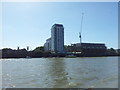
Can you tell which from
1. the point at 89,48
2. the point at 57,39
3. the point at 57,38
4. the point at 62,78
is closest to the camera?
the point at 62,78

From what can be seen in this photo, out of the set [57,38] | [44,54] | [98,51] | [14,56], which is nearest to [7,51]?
[14,56]

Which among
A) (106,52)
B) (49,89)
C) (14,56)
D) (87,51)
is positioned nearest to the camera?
(49,89)

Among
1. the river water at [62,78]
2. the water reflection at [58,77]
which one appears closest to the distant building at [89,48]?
the river water at [62,78]

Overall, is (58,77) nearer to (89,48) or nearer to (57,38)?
(57,38)

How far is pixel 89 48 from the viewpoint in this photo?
607ft

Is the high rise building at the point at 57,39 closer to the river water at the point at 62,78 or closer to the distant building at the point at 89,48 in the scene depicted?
the distant building at the point at 89,48

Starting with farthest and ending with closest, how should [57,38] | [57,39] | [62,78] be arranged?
[57,38] < [57,39] < [62,78]

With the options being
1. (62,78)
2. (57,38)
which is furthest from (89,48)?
(62,78)

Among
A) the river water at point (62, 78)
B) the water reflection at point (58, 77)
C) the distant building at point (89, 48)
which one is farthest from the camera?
the distant building at point (89, 48)

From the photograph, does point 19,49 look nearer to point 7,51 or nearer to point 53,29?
point 7,51

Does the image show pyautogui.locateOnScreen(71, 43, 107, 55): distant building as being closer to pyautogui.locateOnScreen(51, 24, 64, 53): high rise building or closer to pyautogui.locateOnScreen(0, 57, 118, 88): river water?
pyautogui.locateOnScreen(51, 24, 64, 53): high rise building

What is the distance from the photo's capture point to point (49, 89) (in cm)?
1825

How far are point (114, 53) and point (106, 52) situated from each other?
833cm

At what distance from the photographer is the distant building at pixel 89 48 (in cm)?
18162
